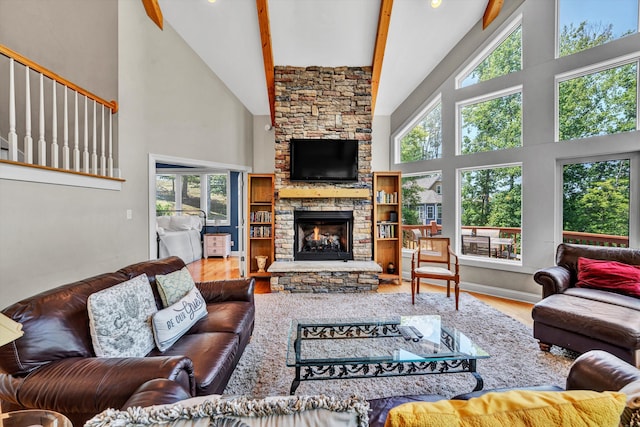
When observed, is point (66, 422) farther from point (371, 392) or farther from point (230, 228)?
point (230, 228)

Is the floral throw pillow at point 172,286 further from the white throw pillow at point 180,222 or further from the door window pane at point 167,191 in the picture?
the door window pane at point 167,191

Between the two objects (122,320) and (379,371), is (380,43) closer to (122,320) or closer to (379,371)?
(379,371)

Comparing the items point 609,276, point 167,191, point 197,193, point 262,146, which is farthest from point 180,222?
point 609,276

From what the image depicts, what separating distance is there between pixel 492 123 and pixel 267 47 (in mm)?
3674

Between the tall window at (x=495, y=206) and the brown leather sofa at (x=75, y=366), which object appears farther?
the tall window at (x=495, y=206)

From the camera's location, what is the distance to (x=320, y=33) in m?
3.89

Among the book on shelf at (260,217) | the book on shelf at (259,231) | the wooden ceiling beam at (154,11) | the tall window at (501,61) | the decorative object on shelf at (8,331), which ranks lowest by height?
the decorative object on shelf at (8,331)

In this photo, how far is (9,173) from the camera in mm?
1925

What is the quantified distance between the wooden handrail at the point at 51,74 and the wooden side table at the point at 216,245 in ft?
14.0

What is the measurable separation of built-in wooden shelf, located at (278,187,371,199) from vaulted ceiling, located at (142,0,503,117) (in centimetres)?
175

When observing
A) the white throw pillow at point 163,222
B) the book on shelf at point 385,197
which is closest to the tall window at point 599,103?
the book on shelf at point 385,197

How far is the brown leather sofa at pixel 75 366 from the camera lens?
3.75ft

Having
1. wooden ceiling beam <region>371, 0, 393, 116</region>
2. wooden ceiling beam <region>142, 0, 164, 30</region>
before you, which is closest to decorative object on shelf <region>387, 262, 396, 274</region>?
wooden ceiling beam <region>371, 0, 393, 116</region>

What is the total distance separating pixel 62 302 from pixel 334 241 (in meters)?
3.67
